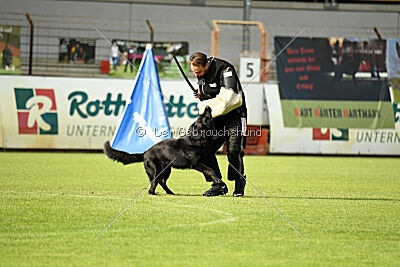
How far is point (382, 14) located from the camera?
3002 centimetres

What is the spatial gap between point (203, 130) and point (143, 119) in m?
6.51

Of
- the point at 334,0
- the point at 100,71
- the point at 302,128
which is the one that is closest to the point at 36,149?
the point at 100,71

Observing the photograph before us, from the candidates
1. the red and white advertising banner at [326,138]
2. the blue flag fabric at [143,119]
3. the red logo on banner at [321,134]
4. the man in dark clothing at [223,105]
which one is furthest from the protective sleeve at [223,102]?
the red logo on banner at [321,134]

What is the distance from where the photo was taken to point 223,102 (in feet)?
26.7

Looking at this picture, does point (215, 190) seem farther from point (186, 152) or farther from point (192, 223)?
point (192, 223)

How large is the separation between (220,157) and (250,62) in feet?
9.29

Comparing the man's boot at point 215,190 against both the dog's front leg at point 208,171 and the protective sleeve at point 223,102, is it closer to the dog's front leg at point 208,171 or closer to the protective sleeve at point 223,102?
the dog's front leg at point 208,171

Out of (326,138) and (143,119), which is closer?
(143,119)

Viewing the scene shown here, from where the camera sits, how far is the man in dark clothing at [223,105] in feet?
27.0

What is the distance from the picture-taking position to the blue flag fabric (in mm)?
14445

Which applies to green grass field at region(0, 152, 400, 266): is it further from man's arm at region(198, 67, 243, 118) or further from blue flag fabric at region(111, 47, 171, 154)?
blue flag fabric at region(111, 47, 171, 154)

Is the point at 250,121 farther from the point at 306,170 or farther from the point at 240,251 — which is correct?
the point at 240,251

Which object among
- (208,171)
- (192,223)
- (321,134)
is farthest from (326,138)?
(192,223)

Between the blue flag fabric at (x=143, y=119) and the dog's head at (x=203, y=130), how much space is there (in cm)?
624
